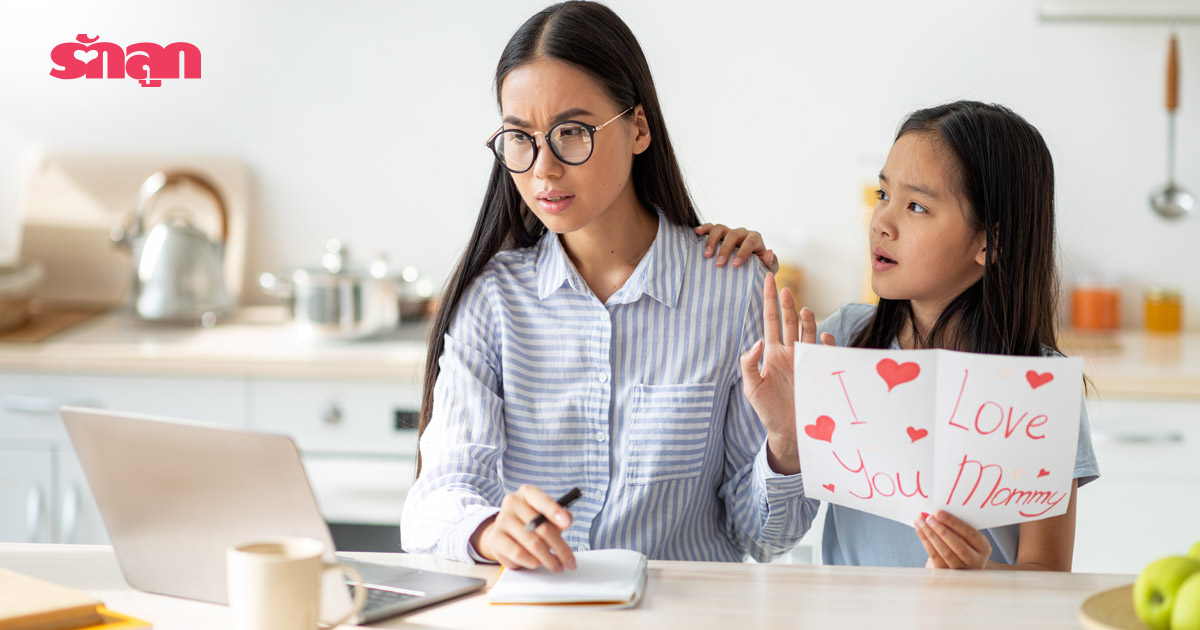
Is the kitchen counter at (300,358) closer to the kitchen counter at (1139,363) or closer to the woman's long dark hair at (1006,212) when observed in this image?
the kitchen counter at (1139,363)

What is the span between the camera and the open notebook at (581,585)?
987mm

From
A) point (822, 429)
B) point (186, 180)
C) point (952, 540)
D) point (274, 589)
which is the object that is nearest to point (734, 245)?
point (822, 429)

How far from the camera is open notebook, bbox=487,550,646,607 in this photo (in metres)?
0.99

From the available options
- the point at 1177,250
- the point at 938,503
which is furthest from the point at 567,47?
the point at 1177,250

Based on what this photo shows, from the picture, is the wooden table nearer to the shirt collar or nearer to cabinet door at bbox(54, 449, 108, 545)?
the shirt collar

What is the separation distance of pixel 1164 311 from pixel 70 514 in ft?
8.26

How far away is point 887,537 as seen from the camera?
1396mm

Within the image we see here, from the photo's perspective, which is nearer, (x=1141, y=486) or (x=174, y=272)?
(x=1141, y=486)

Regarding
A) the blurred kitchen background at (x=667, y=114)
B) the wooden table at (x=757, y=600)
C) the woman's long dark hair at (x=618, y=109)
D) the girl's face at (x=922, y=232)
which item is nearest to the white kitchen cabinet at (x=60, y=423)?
the blurred kitchen background at (x=667, y=114)

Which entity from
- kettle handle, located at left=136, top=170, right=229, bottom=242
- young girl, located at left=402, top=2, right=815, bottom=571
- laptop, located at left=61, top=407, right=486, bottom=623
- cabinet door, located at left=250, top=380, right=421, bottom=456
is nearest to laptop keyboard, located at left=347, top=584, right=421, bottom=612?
laptop, located at left=61, top=407, right=486, bottom=623

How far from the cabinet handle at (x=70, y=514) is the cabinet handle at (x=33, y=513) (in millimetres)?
47

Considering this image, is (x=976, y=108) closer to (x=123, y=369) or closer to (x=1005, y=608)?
(x=1005, y=608)

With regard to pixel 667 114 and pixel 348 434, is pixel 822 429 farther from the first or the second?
pixel 667 114

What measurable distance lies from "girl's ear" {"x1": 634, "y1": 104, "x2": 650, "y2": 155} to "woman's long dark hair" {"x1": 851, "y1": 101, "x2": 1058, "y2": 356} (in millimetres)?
361
